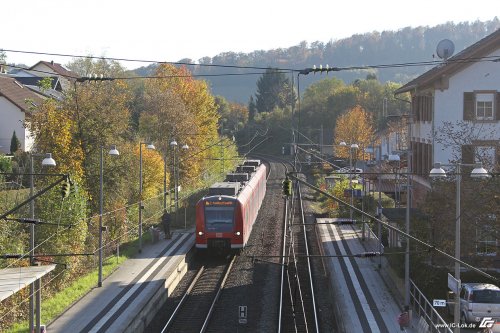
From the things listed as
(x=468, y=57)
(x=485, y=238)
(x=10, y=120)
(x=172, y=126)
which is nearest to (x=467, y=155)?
(x=468, y=57)

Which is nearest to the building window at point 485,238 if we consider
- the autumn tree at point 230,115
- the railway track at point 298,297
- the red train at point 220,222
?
the railway track at point 298,297

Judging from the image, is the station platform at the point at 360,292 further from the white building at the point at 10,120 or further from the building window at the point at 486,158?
the white building at the point at 10,120

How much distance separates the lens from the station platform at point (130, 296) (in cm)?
1962

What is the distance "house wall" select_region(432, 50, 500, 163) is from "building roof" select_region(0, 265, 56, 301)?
19.8m

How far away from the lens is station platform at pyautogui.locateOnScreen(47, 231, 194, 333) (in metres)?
19.6

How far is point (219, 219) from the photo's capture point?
29203mm

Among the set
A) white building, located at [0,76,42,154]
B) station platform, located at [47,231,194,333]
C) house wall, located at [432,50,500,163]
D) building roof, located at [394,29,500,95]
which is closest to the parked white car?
station platform, located at [47,231,194,333]

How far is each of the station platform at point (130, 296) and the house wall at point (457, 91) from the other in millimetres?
12698

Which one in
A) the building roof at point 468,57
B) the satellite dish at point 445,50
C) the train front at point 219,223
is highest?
the satellite dish at point 445,50

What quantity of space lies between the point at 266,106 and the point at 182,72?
2076 inches

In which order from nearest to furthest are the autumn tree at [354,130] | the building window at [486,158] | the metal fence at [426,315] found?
1. the metal fence at [426,315]
2. the building window at [486,158]
3. the autumn tree at [354,130]

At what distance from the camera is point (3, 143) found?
180ft

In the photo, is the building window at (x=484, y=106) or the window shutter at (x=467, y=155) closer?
the window shutter at (x=467, y=155)

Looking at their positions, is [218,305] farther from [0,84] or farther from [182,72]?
[182,72]
